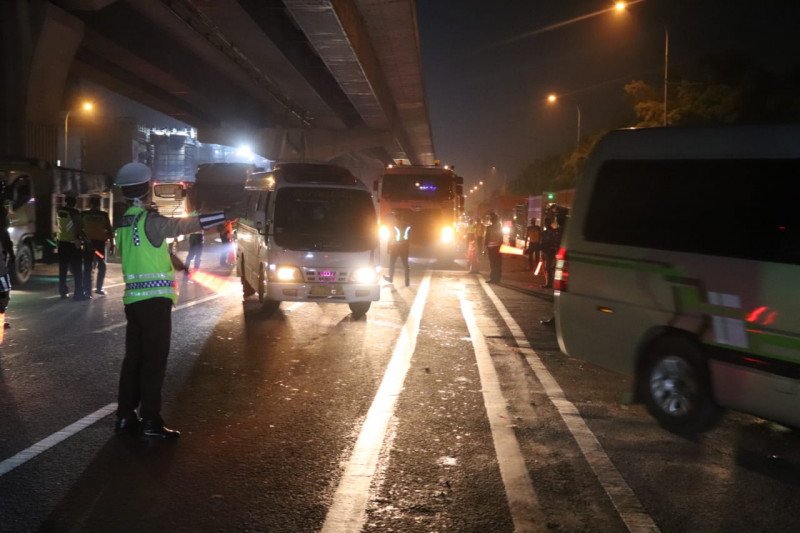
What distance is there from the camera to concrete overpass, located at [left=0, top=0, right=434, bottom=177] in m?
23.6

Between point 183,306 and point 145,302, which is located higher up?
point 145,302

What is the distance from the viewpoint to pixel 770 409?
548cm

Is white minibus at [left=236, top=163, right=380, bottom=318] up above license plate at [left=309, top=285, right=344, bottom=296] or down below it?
above

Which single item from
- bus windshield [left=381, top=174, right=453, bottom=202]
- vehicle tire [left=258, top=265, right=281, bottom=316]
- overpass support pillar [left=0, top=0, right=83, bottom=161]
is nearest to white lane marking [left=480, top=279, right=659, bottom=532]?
vehicle tire [left=258, top=265, right=281, bottom=316]

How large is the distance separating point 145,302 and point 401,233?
12725 millimetres

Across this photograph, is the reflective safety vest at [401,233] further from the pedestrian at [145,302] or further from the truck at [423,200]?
the pedestrian at [145,302]

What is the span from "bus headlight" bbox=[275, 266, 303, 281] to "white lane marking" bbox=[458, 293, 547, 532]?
3749mm

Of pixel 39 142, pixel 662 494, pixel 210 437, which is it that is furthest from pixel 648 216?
pixel 39 142

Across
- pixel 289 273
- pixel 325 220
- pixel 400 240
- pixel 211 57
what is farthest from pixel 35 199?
pixel 211 57

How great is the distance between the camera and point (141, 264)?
571 centimetres

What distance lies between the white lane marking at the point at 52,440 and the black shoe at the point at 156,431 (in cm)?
58

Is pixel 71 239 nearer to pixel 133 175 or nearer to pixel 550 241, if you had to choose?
pixel 133 175

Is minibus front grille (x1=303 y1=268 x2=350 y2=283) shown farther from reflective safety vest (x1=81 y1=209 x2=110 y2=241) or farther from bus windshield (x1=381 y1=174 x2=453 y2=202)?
bus windshield (x1=381 y1=174 x2=453 y2=202)

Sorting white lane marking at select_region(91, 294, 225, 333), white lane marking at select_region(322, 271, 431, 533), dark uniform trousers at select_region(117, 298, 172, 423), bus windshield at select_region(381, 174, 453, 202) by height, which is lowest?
white lane marking at select_region(322, 271, 431, 533)
